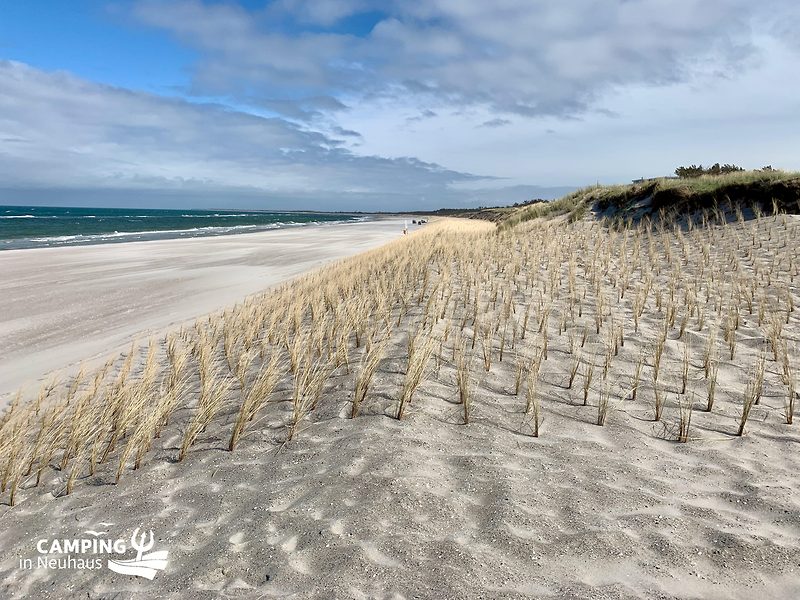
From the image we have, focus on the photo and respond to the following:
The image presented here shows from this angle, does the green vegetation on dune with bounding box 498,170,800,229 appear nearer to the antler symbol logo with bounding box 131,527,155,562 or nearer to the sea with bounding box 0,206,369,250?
the antler symbol logo with bounding box 131,527,155,562

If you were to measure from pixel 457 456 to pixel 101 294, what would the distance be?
12.2 m

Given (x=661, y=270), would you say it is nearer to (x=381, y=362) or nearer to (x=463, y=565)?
(x=381, y=362)

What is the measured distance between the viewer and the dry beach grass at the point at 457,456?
2.55m

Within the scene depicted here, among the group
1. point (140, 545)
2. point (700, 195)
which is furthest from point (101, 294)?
point (700, 195)

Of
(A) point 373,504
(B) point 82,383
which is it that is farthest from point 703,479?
(B) point 82,383

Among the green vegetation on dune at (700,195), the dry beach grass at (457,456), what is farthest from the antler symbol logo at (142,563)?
the green vegetation on dune at (700,195)

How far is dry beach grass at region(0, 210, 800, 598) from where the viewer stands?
2.55 metres

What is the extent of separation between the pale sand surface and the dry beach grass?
2.19 m

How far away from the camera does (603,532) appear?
2.73 m

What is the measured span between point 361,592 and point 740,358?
4789mm

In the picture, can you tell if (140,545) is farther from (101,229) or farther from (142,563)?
(101,229)

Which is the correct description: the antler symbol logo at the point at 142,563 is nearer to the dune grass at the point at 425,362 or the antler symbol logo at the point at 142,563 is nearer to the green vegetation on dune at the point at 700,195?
the dune grass at the point at 425,362

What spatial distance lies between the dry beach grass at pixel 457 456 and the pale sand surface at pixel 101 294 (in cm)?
219

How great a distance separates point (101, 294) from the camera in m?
12.6
